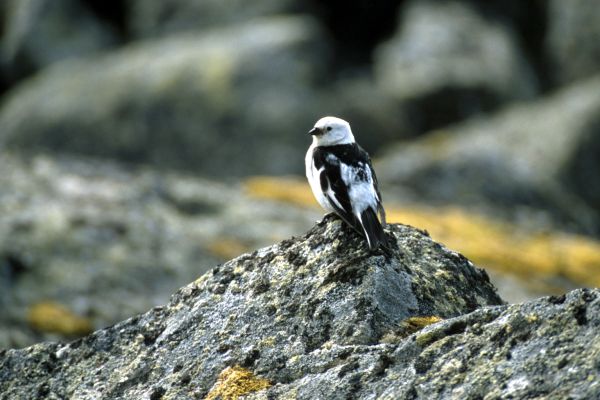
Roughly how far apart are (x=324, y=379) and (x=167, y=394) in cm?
122

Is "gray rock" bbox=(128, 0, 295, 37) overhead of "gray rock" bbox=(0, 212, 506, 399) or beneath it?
overhead

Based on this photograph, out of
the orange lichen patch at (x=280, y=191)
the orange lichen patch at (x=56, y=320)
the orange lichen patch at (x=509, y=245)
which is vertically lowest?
the orange lichen patch at (x=56, y=320)

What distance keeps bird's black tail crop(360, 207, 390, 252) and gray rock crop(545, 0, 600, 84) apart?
2894 centimetres

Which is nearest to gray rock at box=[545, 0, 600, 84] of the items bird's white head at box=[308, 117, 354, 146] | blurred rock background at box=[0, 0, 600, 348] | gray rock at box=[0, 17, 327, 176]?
blurred rock background at box=[0, 0, 600, 348]

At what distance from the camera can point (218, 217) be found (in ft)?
68.6

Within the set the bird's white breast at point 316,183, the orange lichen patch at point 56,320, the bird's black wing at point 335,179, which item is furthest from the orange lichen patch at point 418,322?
the orange lichen patch at point 56,320

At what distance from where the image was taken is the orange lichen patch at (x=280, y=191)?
2300cm

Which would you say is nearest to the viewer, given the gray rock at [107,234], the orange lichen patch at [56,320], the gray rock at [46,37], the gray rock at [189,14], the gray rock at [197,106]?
the orange lichen patch at [56,320]

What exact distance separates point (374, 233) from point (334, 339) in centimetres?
100

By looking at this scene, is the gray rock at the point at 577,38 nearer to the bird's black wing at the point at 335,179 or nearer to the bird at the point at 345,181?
the bird at the point at 345,181

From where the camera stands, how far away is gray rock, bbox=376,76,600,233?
2709 centimetres

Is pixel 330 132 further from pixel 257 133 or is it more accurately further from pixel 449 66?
pixel 449 66

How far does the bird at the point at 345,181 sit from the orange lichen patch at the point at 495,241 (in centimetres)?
999

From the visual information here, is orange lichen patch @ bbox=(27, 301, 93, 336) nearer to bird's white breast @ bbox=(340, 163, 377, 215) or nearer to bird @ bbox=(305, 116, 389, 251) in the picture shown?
bird @ bbox=(305, 116, 389, 251)
